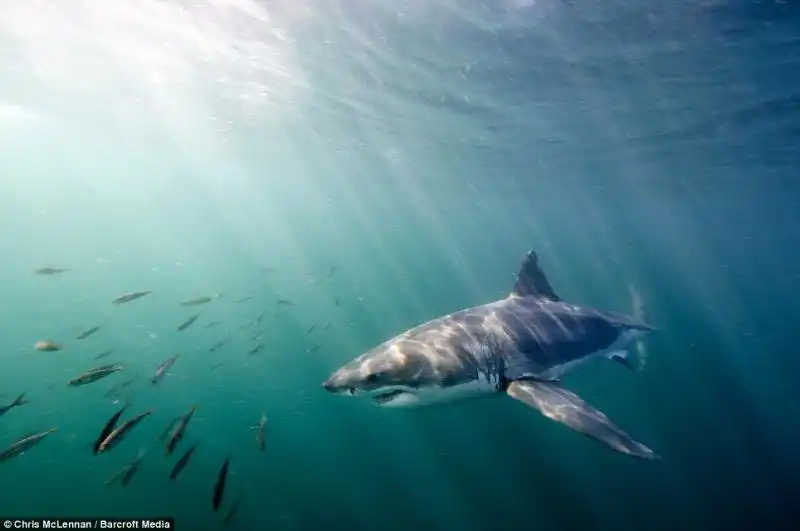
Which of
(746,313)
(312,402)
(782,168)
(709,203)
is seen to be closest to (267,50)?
(312,402)

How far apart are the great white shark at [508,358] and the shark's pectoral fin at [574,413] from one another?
0.01m

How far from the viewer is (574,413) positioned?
18.5ft

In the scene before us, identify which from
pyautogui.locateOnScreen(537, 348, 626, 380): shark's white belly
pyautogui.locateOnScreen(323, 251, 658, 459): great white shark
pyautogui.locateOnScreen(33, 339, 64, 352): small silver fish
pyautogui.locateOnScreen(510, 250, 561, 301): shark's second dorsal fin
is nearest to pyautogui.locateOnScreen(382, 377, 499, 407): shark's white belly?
pyautogui.locateOnScreen(323, 251, 658, 459): great white shark

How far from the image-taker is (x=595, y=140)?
26.2 meters

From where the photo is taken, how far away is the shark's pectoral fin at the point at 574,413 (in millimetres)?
5066

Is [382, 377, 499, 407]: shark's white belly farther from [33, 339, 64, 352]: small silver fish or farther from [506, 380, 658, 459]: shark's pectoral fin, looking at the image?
[33, 339, 64, 352]: small silver fish

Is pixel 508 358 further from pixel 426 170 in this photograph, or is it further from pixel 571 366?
pixel 426 170

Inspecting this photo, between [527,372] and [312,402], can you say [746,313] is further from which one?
[527,372]

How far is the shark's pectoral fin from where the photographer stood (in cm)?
507

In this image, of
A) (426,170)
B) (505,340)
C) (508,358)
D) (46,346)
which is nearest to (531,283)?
(505,340)

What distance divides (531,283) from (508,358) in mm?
2882

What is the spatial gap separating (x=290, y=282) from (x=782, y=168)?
54616 mm

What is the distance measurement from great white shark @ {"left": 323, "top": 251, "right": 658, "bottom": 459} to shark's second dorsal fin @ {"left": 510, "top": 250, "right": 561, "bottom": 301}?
0.06ft

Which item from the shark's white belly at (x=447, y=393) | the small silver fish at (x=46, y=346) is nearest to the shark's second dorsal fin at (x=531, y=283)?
the shark's white belly at (x=447, y=393)
